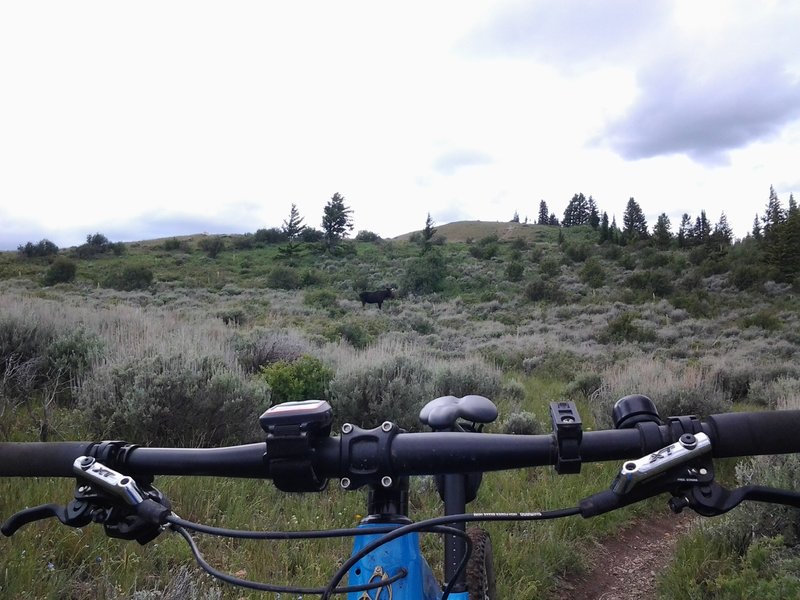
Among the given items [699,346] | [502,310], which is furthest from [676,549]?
[502,310]

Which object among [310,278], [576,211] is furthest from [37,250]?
[576,211]

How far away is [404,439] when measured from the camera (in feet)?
3.57

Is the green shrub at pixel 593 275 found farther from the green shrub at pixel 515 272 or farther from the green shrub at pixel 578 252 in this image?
the green shrub at pixel 578 252

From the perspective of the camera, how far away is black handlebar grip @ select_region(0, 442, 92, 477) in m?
1.19

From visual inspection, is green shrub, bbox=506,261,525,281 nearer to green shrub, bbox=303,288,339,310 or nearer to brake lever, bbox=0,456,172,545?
green shrub, bbox=303,288,339,310

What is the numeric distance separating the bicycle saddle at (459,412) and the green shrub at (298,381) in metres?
4.91

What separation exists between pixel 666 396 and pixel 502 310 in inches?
819

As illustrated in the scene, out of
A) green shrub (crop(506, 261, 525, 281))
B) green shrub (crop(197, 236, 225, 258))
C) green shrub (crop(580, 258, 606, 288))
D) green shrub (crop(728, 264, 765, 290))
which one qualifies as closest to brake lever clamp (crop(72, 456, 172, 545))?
green shrub (crop(728, 264, 765, 290))

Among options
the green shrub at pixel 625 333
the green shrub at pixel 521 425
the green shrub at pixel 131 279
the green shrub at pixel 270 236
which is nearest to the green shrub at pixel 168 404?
the green shrub at pixel 521 425

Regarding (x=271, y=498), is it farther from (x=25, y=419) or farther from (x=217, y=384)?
(x=25, y=419)

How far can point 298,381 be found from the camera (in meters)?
6.14

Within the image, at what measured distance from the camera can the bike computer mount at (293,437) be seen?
3.32 feet

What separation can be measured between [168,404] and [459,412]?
13.4ft

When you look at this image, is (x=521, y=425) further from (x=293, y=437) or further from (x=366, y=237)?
(x=366, y=237)
